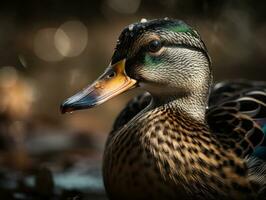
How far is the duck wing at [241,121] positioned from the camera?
5.29m

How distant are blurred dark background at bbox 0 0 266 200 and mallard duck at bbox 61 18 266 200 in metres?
1.02

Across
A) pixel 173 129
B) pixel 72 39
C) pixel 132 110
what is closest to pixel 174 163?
pixel 173 129

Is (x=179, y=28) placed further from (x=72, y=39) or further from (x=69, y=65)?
(x=72, y=39)

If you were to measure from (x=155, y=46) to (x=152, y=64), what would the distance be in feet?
0.35

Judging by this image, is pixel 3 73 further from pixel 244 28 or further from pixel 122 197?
pixel 122 197

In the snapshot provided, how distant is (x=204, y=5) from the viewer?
10297 mm

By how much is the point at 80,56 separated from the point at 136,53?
5.16 metres

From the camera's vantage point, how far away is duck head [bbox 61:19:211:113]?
5176 millimetres

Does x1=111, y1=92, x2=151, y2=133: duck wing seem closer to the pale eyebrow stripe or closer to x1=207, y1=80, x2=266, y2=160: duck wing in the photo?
x1=207, y1=80, x2=266, y2=160: duck wing

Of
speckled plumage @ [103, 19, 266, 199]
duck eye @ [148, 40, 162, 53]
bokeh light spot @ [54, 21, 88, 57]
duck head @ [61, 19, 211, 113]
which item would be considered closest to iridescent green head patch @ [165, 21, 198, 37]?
duck head @ [61, 19, 211, 113]

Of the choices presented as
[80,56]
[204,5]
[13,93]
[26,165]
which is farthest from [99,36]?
[26,165]

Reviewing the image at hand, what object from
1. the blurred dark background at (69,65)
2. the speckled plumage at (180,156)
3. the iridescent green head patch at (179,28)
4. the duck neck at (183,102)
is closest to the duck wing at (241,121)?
the speckled plumage at (180,156)

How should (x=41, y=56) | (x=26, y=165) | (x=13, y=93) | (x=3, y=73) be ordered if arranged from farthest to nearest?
(x=41, y=56) → (x=3, y=73) → (x=13, y=93) → (x=26, y=165)

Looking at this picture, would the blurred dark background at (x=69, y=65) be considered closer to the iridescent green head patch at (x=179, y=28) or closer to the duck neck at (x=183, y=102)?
the duck neck at (x=183, y=102)
